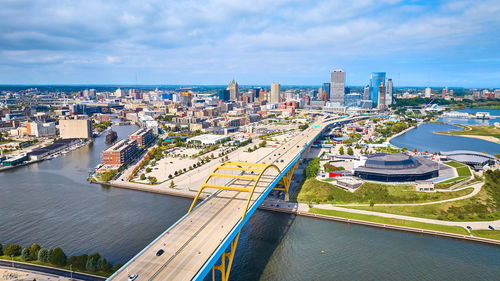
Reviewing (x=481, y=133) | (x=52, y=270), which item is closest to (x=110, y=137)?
(x=52, y=270)

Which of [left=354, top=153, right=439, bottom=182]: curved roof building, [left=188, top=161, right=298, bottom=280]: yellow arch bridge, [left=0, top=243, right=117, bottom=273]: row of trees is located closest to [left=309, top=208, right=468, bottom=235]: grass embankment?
[left=188, top=161, right=298, bottom=280]: yellow arch bridge

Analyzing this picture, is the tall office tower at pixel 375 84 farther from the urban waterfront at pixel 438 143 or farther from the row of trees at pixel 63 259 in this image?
the row of trees at pixel 63 259

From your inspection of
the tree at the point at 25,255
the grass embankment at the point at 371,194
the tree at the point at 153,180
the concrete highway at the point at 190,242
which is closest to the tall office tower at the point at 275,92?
the tree at the point at 153,180

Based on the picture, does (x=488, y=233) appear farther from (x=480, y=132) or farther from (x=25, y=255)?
(x=480, y=132)

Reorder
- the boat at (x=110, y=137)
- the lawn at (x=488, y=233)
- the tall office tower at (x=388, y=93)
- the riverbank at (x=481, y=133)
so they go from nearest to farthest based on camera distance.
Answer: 1. the lawn at (x=488, y=233)
2. the boat at (x=110, y=137)
3. the riverbank at (x=481, y=133)
4. the tall office tower at (x=388, y=93)

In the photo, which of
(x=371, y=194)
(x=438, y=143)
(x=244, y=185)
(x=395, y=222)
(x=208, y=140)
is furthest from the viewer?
(x=438, y=143)

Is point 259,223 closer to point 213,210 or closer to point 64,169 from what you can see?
point 213,210
